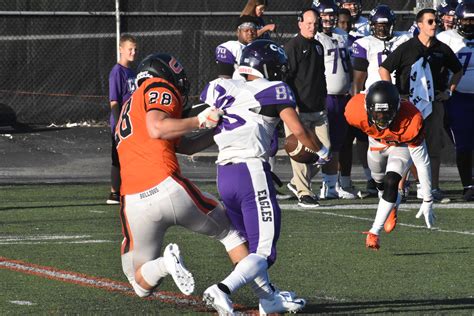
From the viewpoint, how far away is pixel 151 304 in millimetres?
7098

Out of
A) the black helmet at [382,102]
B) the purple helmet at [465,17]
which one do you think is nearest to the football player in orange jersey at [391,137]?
the black helmet at [382,102]

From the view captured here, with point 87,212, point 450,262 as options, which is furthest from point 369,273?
point 87,212

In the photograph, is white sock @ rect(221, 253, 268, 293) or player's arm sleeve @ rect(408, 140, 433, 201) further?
player's arm sleeve @ rect(408, 140, 433, 201)

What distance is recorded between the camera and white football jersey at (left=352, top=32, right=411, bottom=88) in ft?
41.8

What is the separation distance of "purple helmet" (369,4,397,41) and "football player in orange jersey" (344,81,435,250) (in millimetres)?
3122

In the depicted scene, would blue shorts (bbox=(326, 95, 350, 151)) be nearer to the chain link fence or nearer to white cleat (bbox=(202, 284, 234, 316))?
the chain link fence

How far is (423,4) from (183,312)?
9.36m

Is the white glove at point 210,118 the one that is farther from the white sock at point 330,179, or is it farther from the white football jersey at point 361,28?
the white football jersey at point 361,28

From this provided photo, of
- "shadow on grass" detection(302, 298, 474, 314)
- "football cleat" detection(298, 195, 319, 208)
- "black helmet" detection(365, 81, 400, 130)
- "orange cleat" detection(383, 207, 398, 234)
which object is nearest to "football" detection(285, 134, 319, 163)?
"shadow on grass" detection(302, 298, 474, 314)

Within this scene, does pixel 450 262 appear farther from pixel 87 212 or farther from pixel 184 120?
pixel 87 212

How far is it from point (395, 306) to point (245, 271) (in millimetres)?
1122

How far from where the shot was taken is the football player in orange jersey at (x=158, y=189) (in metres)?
6.51

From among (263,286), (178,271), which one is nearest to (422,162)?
(263,286)

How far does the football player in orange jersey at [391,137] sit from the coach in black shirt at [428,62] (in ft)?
8.98
